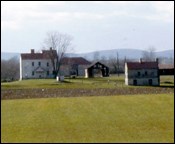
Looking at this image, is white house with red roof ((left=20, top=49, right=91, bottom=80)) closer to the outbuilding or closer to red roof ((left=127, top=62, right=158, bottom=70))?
the outbuilding

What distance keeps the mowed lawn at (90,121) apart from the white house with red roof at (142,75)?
89.3ft

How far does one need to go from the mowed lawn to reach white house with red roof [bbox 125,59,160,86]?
27.2 m

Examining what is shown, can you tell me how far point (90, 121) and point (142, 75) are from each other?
4093 centimetres

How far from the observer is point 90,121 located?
26.5 m

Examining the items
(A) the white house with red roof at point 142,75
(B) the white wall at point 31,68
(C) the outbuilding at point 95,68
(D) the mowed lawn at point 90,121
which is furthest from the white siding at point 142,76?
(B) the white wall at point 31,68

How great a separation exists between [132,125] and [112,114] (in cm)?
491

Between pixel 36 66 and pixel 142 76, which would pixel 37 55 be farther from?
pixel 142 76

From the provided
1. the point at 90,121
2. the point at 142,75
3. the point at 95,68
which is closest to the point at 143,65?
the point at 142,75

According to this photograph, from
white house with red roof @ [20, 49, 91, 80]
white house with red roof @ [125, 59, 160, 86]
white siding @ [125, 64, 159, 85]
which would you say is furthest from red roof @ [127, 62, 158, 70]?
white house with red roof @ [20, 49, 91, 80]

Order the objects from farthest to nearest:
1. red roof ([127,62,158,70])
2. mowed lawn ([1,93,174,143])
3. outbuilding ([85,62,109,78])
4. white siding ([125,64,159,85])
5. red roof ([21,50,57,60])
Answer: red roof ([21,50,57,60])
outbuilding ([85,62,109,78])
red roof ([127,62,158,70])
white siding ([125,64,159,85])
mowed lawn ([1,93,174,143])

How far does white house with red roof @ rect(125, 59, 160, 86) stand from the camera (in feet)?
215

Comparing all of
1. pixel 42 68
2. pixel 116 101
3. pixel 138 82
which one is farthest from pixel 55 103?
pixel 42 68

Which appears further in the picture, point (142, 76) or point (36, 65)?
Result: point (36, 65)

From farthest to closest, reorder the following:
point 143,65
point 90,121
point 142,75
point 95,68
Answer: point 95,68 → point 143,65 → point 142,75 → point 90,121
